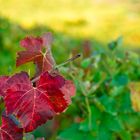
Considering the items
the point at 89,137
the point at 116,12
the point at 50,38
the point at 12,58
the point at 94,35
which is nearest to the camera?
the point at 50,38

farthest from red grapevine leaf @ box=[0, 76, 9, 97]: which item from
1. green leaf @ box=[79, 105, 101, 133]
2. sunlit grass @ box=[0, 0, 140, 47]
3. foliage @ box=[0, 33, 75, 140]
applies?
sunlit grass @ box=[0, 0, 140, 47]

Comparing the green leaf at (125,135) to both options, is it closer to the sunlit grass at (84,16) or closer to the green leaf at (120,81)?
the green leaf at (120,81)

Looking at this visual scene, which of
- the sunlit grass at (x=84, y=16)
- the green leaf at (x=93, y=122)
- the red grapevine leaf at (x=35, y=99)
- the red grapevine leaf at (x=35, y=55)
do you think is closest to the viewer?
the red grapevine leaf at (x=35, y=99)

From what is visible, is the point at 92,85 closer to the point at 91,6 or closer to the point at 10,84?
the point at 10,84

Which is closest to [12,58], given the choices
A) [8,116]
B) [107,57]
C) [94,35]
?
[107,57]

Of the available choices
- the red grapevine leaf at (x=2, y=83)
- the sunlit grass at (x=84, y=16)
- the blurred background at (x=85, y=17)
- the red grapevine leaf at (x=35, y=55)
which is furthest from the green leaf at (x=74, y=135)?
the sunlit grass at (x=84, y=16)

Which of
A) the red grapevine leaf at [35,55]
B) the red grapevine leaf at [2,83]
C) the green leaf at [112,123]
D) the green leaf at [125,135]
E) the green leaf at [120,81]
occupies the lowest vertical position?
the green leaf at [125,135]

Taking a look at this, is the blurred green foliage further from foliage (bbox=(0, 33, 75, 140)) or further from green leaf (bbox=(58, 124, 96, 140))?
foliage (bbox=(0, 33, 75, 140))

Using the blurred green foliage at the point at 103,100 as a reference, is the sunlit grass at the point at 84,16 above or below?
above
